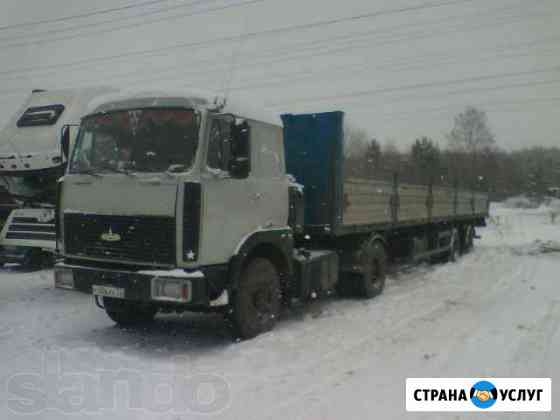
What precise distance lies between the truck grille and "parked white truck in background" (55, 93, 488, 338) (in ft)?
0.04

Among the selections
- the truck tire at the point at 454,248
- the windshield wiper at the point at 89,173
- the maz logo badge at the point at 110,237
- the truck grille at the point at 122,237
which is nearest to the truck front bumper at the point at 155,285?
the truck grille at the point at 122,237

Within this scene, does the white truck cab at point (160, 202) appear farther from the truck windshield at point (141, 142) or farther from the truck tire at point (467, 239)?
the truck tire at point (467, 239)

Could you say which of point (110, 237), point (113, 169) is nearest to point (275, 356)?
point (110, 237)

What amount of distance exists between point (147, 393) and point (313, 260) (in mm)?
3299

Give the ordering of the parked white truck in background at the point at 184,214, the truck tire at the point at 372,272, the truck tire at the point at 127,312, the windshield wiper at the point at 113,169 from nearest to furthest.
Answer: the parked white truck in background at the point at 184,214 → the windshield wiper at the point at 113,169 → the truck tire at the point at 127,312 → the truck tire at the point at 372,272

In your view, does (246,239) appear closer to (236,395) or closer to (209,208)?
(209,208)

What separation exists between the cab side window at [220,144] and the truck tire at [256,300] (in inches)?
49.4

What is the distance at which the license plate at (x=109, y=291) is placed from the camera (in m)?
5.38

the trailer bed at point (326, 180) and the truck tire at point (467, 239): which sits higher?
the trailer bed at point (326, 180)

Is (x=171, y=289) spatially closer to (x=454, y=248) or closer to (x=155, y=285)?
(x=155, y=285)

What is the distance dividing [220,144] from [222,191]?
0.51 m

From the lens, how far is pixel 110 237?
5.52 m

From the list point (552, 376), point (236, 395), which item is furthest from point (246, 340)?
point (552, 376)

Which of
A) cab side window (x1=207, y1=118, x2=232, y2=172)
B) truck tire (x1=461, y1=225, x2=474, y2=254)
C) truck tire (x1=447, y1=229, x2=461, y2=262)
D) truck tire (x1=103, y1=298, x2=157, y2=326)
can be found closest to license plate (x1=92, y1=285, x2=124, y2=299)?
truck tire (x1=103, y1=298, x2=157, y2=326)
